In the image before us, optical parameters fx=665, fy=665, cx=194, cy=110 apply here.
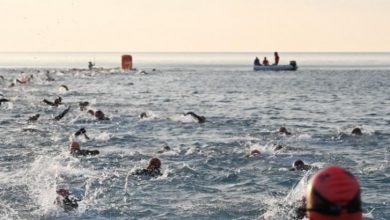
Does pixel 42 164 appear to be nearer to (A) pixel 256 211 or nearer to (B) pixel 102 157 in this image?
(B) pixel 102 157

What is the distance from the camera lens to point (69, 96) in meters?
55.2

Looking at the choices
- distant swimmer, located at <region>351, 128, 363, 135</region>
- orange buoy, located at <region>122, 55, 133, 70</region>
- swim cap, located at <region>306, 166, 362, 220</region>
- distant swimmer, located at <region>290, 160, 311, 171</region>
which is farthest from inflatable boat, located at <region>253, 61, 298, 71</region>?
swim cap, located at <region>306, 166, 362, 220</region>

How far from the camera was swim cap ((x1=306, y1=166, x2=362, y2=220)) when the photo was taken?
14.1ft

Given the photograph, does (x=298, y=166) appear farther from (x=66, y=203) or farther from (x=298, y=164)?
(x=66, y=203)

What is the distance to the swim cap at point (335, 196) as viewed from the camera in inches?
169

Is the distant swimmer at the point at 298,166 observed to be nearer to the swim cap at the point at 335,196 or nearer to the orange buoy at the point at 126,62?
the swim cap at the point at 335,196

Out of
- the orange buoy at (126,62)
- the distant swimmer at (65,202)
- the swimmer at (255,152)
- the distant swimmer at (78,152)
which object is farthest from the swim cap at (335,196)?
the orange buoy at (126,62)

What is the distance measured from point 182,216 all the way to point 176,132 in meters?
16.1

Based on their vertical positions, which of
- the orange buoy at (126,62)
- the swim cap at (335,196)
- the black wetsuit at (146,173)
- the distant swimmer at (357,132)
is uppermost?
the swim cap at (335,196)

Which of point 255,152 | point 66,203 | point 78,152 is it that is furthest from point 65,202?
point 255,152

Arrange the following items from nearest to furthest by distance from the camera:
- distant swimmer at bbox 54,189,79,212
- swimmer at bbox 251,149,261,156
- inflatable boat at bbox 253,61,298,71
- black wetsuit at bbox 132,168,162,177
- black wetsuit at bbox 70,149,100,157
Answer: distant swimmer at bbox 54,189,79,212
black wetsuit at bbox 132,168,162,177
black wetsuit at bbox 70,149,100,157
swimmer at bbox 251,149,261,156
inflatable boat at bbox 253,61,298,71

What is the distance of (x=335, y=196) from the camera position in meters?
4.28

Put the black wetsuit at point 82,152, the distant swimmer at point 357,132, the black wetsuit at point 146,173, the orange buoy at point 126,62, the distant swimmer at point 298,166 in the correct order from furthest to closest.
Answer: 1. the orange buoy at point 126,62
2. the distant swimmer at point 357,132
3. the black wetsuit at point 82,152
4. the distant swimmer at point 298,166
5. the black wetsuit at point 146,173

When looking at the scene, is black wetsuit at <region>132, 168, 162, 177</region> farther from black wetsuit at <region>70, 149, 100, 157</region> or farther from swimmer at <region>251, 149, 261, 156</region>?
swimmer at <region>251, 149, 261, 156</region>
